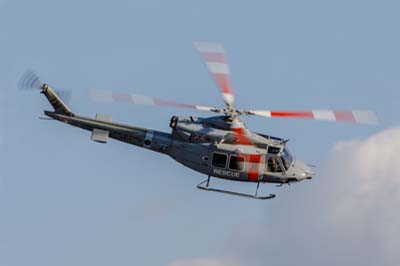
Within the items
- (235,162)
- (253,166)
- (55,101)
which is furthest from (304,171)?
(55,101)

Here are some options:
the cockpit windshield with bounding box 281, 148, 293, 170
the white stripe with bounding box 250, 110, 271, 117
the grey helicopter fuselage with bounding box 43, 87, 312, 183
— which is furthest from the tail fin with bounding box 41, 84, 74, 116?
the cockpit windshield with bounding box 281, 148, 293, 170

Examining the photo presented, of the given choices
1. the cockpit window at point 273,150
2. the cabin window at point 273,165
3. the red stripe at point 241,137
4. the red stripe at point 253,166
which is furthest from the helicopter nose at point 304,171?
the red stripe at point 241,137

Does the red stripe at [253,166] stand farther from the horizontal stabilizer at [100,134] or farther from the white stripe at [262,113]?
the horizontal stabilizer at [100,134]

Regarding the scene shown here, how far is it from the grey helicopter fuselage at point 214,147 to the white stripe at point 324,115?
350 cm

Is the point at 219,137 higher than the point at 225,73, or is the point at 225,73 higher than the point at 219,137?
the point at 225,73

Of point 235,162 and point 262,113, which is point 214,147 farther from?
point 262,113

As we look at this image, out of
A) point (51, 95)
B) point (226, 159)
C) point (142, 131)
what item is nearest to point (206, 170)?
point (226, 159)

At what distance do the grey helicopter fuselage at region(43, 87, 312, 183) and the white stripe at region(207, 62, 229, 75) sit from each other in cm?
282

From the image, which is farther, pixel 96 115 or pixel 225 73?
pixel 96 115

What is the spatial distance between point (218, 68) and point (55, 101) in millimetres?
10519

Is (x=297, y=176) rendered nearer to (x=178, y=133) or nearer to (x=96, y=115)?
(x=178, y=133)

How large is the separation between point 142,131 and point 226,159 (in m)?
5.44

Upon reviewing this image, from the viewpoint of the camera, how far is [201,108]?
4791cm

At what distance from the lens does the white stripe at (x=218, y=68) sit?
48625 millimetres
